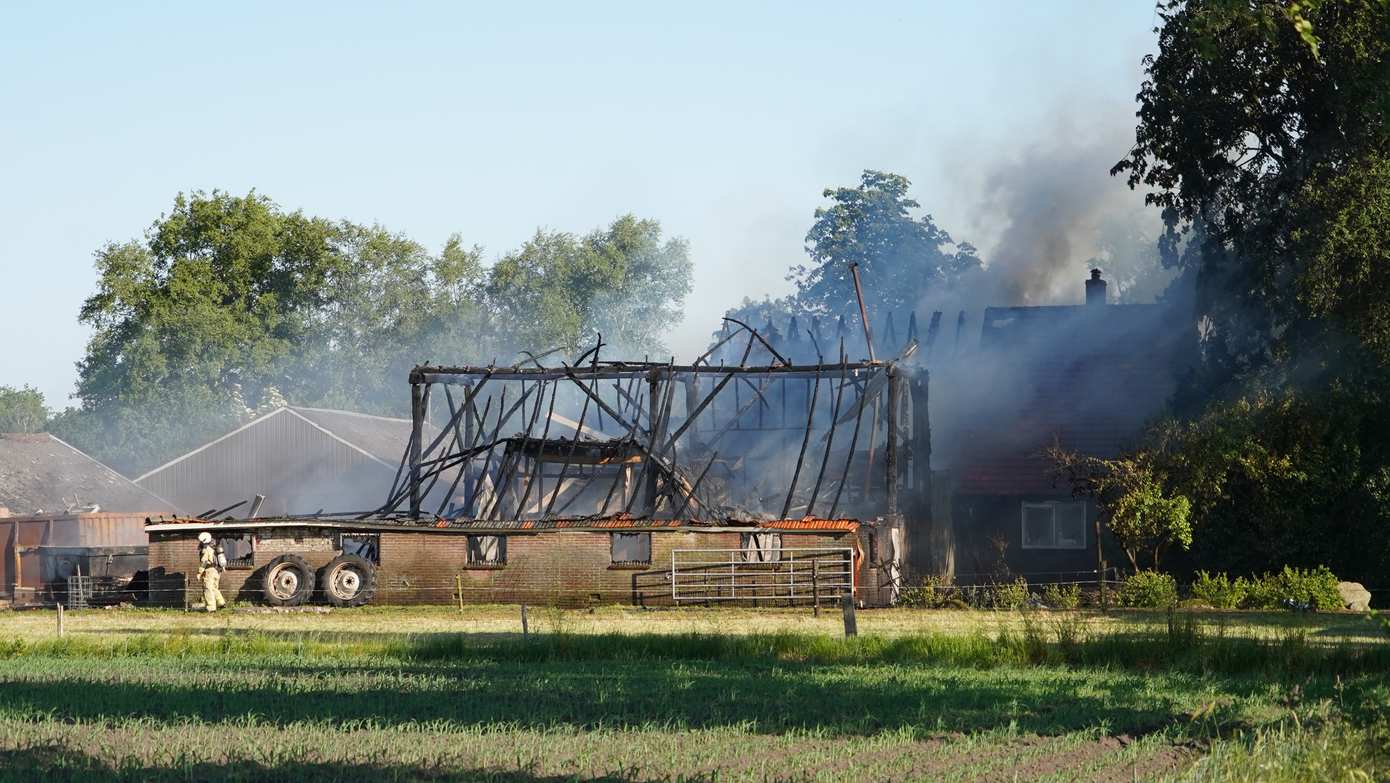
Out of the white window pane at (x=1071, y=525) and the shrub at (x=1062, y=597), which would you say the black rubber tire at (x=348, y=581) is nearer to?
the shrub at (x=1062, y=597)

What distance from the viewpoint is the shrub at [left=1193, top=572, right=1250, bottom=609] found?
34.8 metres

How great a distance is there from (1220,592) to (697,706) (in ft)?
69.4

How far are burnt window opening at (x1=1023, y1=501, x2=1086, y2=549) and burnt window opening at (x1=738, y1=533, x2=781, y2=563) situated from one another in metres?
10.7

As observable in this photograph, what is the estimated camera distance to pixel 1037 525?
45562 millimetres

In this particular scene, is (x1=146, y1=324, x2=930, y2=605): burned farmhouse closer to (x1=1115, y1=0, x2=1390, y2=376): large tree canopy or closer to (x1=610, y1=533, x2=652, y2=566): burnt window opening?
(x1=610, y1=533, x2=652, y2=566): burnt window opening

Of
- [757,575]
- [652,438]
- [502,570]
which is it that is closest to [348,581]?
[502,570]

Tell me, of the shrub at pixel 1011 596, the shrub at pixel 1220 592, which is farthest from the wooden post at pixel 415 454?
the shrub at pixel 1220 592

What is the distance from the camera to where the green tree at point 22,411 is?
121 metres

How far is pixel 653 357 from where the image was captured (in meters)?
90.7

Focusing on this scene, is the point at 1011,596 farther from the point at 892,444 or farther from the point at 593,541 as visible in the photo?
the point at 593,541

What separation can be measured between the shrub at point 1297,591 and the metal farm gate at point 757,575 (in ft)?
27.7

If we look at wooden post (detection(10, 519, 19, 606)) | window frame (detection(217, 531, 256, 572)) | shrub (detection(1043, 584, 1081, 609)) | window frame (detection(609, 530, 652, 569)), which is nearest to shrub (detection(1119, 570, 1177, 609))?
shrub (detection(1043, 584, 1081, 609))

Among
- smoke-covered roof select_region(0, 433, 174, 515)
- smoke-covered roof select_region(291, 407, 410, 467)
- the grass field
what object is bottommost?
the grass field

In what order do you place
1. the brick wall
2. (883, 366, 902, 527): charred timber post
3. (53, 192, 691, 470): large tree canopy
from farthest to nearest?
(53, 192, 691, 470): large tree canopy, (883, 366, 902, 527): charred timber post, the brick wall
